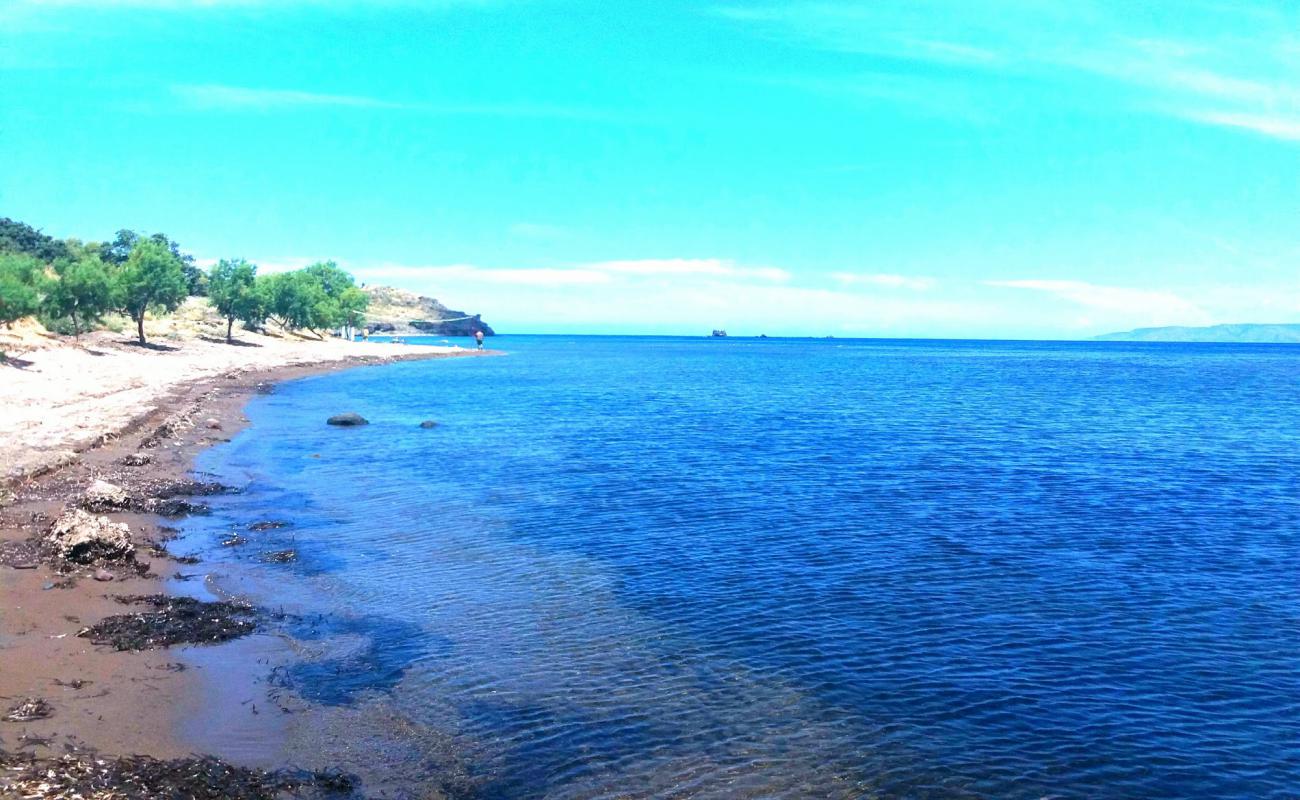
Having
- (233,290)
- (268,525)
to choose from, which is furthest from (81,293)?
(268,525)

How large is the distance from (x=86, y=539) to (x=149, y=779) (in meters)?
9.88

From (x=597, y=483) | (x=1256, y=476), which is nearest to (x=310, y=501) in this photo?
(x=597, y=483)

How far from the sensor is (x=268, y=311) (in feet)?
411

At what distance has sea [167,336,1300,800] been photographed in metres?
11.9

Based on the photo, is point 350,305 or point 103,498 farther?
point 350,305

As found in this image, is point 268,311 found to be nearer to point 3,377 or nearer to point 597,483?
point 3,377

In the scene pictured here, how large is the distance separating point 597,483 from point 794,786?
21.6 m

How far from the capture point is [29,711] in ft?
37.5

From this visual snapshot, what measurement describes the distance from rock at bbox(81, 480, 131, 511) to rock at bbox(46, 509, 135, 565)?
12.4 feet

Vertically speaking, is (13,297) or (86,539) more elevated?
(13,297)

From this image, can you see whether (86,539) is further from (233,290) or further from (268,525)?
(233,290)

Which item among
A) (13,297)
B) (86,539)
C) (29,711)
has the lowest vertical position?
(29,711)

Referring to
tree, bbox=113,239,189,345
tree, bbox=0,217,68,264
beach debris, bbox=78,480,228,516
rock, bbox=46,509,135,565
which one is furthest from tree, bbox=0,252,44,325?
tree, bbox=0,217,68,264

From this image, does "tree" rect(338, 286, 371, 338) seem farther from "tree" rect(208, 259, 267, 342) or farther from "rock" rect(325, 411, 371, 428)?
"rock" rect(325, 411, 371, 428)
